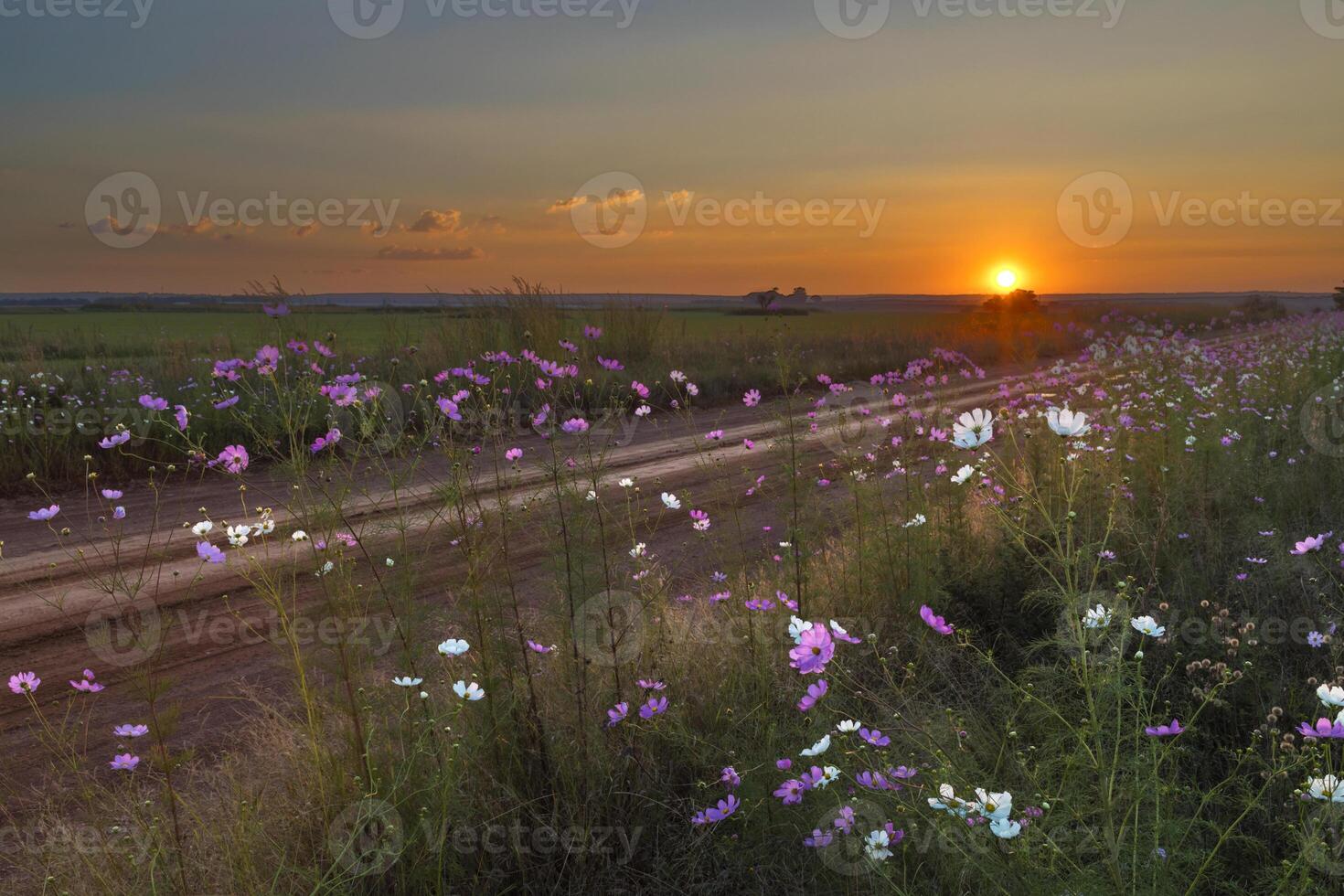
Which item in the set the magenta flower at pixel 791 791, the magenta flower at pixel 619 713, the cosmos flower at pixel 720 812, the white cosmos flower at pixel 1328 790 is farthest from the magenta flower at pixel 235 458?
the white cosmos flower at pixel 1328 790

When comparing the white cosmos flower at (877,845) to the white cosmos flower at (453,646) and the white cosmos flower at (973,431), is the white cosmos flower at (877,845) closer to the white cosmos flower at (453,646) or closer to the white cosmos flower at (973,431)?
the white cosmos flower at (973,431)

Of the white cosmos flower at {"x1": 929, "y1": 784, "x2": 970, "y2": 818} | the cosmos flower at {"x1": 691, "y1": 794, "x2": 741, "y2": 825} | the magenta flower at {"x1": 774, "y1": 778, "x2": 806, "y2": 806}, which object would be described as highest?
the white cosmos flower at {"x1": 929, "y1": 784, "x2": 970, "y2": 818}

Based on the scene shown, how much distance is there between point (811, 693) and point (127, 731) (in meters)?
1.86

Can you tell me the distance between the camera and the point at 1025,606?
3.88 meters

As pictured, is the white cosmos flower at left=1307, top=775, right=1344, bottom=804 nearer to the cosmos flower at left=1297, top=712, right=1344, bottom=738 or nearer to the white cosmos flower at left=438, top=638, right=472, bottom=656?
the cosmos flower at left=1297, top=712, right=1344, bottom=738

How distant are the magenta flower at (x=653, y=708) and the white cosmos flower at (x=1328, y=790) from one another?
59.2 inches

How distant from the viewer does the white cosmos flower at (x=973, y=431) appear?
2004 millimetres

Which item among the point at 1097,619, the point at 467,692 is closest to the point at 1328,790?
the point at 1097,619

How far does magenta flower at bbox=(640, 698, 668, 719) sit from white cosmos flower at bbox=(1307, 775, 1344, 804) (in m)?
1.50

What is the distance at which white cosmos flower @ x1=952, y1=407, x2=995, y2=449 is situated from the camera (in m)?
2.00

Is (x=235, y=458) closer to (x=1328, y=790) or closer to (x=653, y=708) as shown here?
(x=653, y=708)

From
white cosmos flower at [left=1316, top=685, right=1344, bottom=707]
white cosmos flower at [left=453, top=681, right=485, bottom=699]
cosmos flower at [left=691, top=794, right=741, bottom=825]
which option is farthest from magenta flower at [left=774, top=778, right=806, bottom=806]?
white cosmos flower at [left=1316, top=685, right=1344, bottom=707]

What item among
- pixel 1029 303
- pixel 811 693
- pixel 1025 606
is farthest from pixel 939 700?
pixel 1029 303

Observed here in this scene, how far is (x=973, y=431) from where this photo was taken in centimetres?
204
